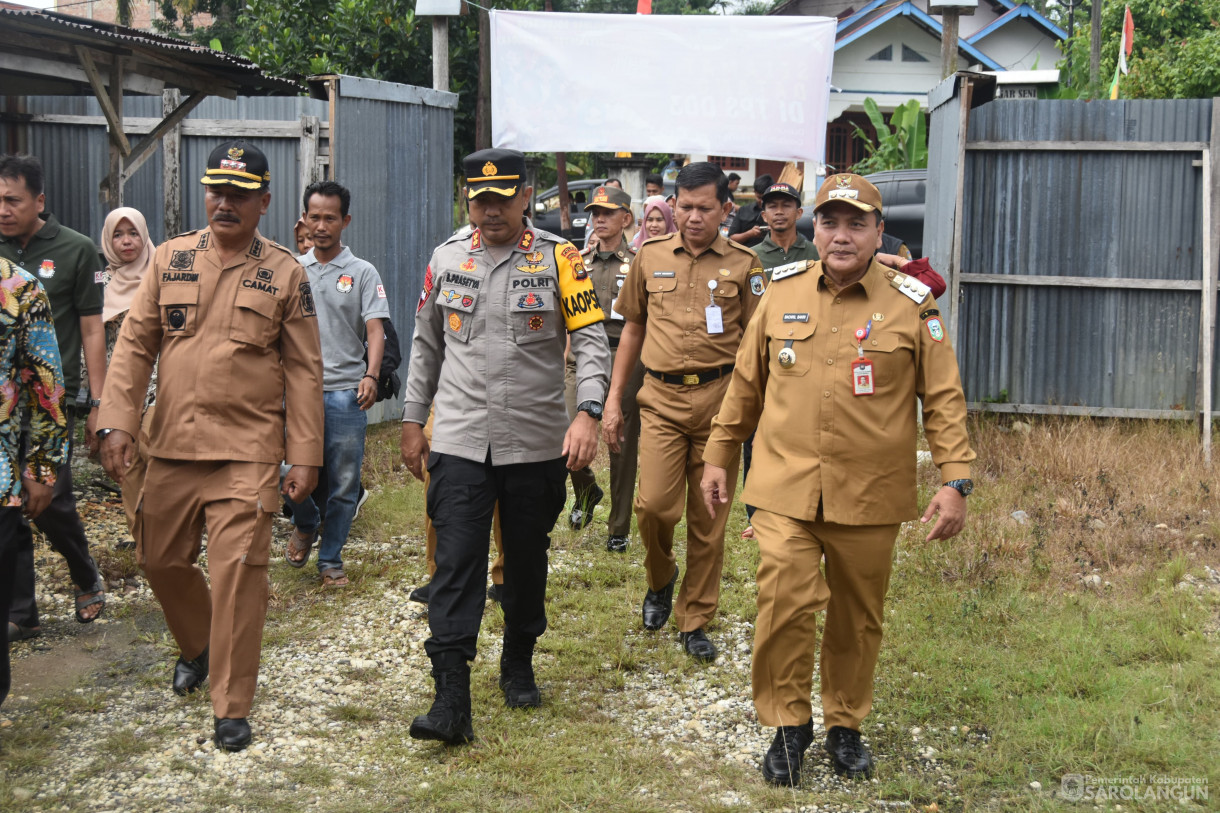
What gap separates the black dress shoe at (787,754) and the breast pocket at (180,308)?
8.88ft

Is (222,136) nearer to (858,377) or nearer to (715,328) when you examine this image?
(715,328)

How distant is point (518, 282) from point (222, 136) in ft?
22.3

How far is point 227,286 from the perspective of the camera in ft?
14.9

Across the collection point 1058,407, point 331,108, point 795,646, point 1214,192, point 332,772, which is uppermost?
point 331,108

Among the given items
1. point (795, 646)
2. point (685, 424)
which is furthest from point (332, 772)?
point (685, 424)

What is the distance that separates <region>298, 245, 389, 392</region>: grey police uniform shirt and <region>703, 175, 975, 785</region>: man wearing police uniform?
298 centimetres

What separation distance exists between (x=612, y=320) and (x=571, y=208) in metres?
15.3

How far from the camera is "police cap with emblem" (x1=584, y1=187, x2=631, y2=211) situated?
7438mm

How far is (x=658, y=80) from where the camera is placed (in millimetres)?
8977

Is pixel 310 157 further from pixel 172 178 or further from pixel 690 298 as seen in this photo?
pixel 690 298

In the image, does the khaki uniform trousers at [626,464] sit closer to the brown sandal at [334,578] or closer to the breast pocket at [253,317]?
the brown sandal at [334,578]

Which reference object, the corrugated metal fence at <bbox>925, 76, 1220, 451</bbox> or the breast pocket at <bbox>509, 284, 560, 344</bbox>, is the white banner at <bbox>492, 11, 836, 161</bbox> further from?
the breast pocket at <bbox>509, 284, 560, 344</bbox>

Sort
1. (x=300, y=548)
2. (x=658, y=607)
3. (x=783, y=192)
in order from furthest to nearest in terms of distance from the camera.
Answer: (x=783, y=192) → (x=300, y=548) → (x=658, y=607)

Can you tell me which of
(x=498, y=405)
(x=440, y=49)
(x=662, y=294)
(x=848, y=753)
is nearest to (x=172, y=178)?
(x=440, y=49)
